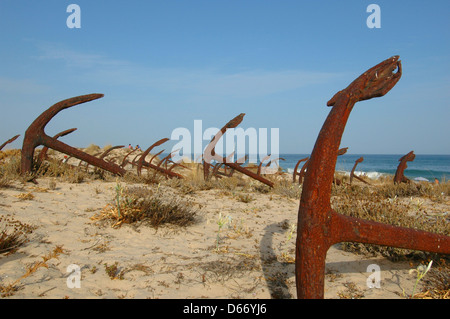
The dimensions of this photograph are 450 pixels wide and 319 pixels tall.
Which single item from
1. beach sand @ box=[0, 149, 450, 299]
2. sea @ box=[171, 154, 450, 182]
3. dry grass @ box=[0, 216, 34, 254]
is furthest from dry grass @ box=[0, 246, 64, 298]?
sea @ box=[171, 154, 450, 182]

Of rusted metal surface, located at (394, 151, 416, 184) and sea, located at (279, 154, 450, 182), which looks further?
sea, located at (279, 154, 450, 182)

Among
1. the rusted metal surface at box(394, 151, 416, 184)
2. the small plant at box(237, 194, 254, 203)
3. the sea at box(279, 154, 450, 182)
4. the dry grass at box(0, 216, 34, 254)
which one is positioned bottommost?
the sea at box(279, 154, 450, 182)

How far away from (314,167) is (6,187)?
4.64 meters

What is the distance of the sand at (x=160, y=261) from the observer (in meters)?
2.21

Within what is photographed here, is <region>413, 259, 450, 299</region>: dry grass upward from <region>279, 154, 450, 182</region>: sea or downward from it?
upward

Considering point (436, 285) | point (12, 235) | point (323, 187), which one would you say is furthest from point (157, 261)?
point (436, 285)

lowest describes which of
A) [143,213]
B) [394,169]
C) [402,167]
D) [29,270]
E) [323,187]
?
[394,169]

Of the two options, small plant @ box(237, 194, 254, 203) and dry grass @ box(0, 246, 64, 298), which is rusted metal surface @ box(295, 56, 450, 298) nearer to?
dry grass @ box(0, 246, 64, 298)

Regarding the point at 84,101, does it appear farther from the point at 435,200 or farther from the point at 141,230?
the point at 435,200

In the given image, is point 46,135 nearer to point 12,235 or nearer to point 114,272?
point 12,235

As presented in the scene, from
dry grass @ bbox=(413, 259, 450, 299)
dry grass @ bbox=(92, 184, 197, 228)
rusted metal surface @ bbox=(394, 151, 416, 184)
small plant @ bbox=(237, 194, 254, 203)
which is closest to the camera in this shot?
dry grass @ bbox=(413, 259, 450, 299)

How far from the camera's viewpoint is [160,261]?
9.02 feet

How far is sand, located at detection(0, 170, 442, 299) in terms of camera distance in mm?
2211
